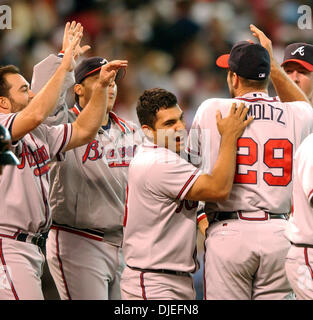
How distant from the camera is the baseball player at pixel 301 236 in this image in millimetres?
2490

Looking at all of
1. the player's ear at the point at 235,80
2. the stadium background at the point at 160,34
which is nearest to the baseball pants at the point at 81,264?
the player's ear at the point at 235,80

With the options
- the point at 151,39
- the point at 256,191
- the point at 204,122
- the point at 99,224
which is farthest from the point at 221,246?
the point at 151,39

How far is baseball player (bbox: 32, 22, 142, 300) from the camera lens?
337 cm

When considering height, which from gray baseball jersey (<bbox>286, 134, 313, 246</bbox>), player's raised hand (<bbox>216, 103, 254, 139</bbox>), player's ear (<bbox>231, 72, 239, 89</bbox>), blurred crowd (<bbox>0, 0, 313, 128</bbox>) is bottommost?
gray baseball jersey (<bbox>286, 134, 313, 246</bbox>)

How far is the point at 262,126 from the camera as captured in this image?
281 cm

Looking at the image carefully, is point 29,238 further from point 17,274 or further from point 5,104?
point 5,104

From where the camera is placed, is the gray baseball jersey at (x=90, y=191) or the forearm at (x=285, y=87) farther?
the gray baseball jersey at (x=90, y=191)

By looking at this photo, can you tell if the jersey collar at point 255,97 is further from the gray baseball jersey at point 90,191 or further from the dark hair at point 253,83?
the gray baseball jersey at point 90,191

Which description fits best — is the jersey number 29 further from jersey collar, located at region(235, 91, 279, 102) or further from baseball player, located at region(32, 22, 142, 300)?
baseball player, located at region(32, 22, 142, 300)

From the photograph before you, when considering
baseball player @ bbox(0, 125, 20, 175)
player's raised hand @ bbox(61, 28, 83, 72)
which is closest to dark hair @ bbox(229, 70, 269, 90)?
player's raised hand @ bbox(61, 28, 83, 72)

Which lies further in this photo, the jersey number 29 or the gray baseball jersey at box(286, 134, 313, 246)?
the jersey number 29

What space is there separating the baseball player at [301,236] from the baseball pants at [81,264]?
1.21 m

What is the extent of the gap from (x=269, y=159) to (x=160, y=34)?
14.2ft

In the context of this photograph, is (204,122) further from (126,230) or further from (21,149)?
(21,149)
